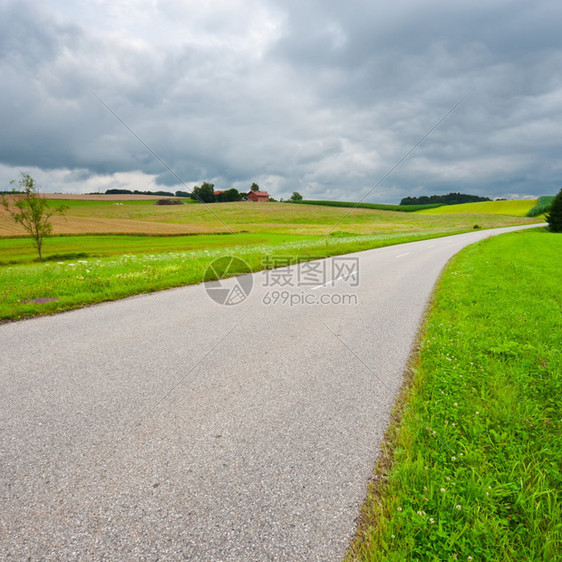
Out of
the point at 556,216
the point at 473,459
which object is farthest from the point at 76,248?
the point at 556,216

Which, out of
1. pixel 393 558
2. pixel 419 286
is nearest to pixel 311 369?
pixel 393 558

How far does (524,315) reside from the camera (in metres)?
6.75

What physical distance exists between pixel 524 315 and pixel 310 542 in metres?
7.05

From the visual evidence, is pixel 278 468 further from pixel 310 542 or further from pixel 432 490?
pixel 432 490

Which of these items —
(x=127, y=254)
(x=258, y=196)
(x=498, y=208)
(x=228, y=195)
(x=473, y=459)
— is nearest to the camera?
(x=473, y=459)

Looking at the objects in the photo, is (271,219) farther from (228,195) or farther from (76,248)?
(228,195)

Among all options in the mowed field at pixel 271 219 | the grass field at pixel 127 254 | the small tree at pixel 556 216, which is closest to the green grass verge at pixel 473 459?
the grass field at pixel 127 254

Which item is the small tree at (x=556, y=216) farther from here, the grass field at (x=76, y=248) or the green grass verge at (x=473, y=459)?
the green grass verge at (x=473, y=459)

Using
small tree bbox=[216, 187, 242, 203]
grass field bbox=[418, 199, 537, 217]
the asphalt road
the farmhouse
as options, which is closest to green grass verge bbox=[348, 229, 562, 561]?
the asphalt road

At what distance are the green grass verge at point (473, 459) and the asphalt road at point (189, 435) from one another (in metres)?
0.27

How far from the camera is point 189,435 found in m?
3.01

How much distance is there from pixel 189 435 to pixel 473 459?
2594 mm

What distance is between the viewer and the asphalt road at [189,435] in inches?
81.3

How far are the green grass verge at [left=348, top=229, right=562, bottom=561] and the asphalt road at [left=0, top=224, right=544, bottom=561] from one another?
27 cm
